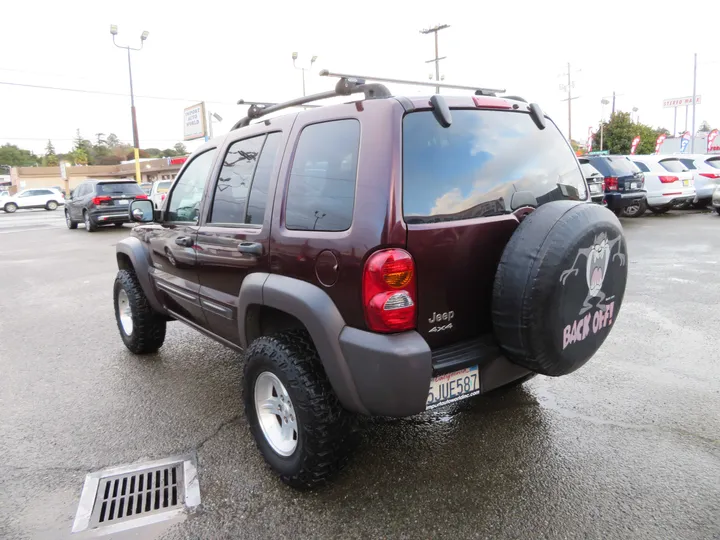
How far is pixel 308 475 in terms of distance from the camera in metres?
2.58

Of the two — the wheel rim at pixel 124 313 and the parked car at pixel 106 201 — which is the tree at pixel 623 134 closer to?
the parked car at pixel 106 201

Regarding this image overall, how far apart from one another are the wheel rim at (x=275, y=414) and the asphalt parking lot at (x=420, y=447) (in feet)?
0.65

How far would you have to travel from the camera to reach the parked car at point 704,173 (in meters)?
15.2

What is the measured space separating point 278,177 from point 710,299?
5.67 meters

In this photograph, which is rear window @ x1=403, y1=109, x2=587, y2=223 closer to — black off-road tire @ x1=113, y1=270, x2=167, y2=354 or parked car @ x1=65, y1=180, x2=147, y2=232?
black off-road tire @ x1=113, y1=270, x2=167, y2=354

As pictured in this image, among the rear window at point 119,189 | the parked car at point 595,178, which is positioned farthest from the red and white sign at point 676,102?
the rear window at point 119,189

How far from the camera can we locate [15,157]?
11875 centimetres

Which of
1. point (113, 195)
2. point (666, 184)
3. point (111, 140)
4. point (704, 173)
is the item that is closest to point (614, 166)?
point (666, 184)

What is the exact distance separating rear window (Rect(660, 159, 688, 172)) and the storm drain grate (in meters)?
15.5

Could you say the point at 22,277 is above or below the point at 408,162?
below

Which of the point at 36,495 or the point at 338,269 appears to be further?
the point at 36,495

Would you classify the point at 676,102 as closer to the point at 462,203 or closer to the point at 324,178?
the point at 462,203

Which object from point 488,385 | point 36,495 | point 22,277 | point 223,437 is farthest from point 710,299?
point 22,277

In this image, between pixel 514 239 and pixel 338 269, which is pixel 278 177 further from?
pixel 514 239
